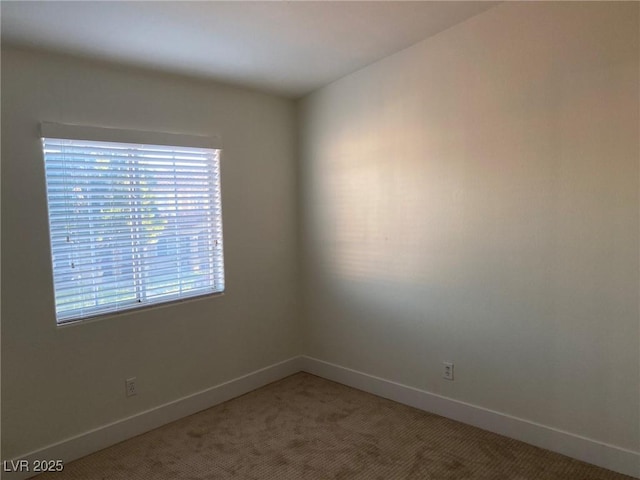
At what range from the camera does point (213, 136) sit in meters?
3.09

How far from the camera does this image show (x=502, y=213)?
2502mm

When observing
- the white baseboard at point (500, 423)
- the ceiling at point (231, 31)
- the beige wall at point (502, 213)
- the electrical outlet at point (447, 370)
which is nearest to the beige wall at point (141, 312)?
the ceiling at point (231, 31)

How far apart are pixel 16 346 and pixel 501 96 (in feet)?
10.2

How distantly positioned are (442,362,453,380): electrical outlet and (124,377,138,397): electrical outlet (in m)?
2.08

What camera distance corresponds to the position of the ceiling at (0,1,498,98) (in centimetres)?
200

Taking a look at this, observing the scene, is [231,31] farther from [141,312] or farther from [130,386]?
[130,386]

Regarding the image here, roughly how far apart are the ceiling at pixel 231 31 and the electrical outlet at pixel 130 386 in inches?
79.8

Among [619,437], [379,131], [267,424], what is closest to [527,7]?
[379,131]

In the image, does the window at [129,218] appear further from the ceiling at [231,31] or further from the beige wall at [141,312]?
the ceiling at [231,31]

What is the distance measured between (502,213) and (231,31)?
190 centimetres

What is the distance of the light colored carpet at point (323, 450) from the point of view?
2258 mm

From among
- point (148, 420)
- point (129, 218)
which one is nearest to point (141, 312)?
point (129, 218)

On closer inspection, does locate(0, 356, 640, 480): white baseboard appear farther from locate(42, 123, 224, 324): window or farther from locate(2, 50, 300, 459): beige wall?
locate(42, 123, 224, 324): window

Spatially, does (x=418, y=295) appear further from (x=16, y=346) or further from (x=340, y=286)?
(x=16, y=346)
